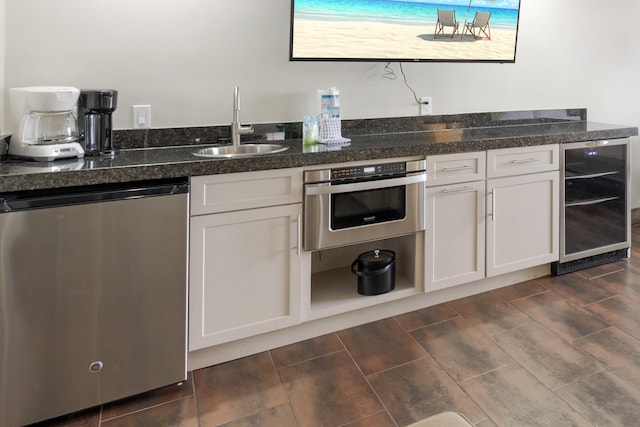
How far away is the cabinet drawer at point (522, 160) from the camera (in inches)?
104

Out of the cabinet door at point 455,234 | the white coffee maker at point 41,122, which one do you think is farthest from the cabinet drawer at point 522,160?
the white coffee maker at point 41,122

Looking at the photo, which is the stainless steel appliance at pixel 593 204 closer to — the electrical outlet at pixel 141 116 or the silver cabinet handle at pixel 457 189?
the silver cabinet handle at pixel 457 189

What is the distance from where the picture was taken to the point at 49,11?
206 cm

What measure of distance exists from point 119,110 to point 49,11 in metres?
0.51

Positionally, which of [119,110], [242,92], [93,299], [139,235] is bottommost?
[93,299]

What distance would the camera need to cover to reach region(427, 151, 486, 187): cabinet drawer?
2451 millimetres

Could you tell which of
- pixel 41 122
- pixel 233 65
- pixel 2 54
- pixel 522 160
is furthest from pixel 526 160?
pixel 2 54

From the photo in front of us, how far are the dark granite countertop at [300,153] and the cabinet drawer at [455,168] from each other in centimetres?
5

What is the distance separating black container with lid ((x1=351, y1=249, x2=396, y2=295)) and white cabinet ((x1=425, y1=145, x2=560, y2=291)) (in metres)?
0.23

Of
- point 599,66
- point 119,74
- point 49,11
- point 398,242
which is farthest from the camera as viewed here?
point 599,66

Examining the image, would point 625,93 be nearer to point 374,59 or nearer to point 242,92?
point 374,59

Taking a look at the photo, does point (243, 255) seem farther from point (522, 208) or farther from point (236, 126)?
point (522, 208)

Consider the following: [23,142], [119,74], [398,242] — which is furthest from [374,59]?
[23,142]

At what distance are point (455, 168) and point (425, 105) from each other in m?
0.72
